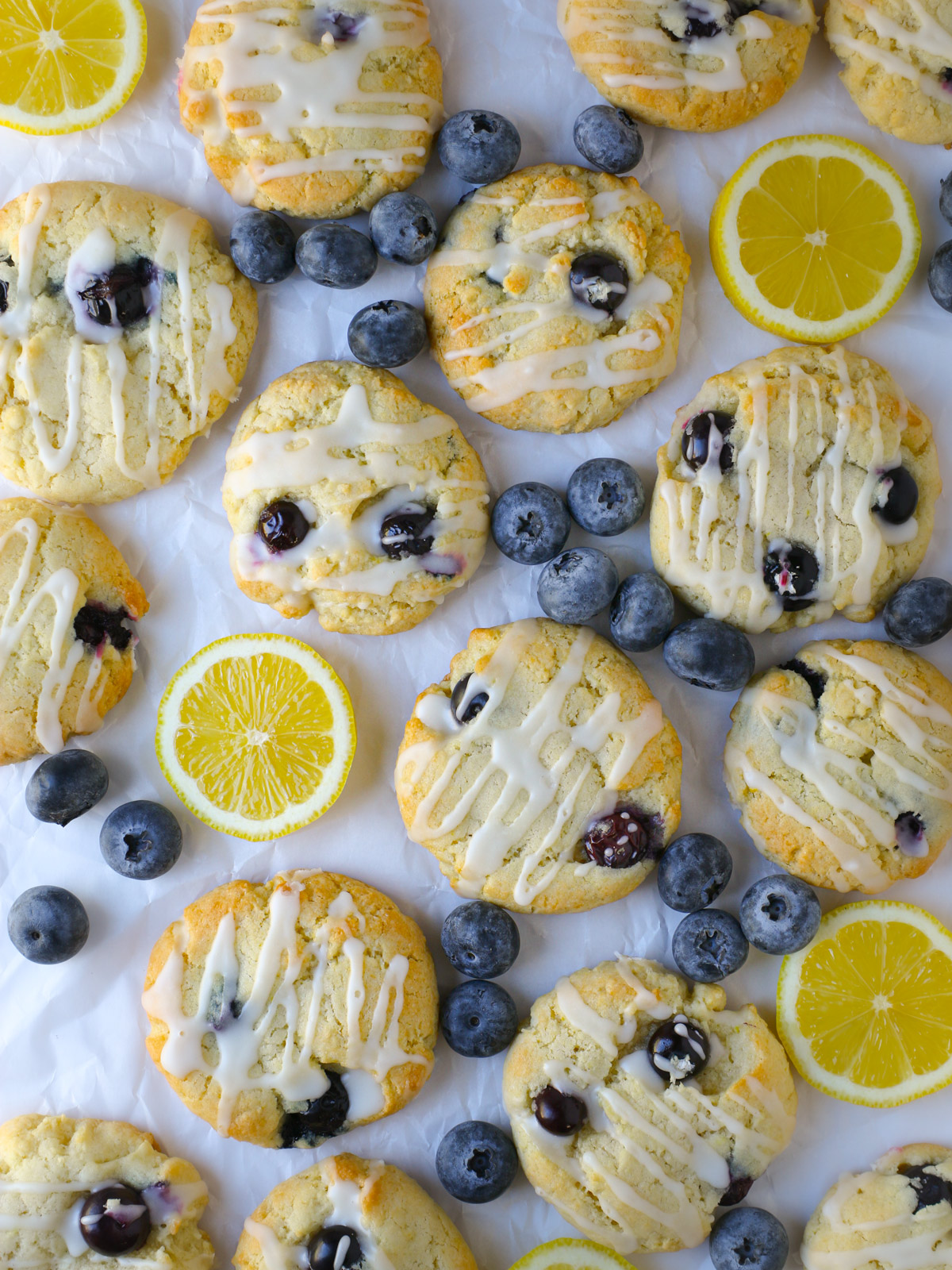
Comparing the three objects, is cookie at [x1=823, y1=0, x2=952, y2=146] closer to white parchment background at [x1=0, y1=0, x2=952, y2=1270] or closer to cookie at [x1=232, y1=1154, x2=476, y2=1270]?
white parchment background at [x1=0, y1=0, x2=952, y2=1270]

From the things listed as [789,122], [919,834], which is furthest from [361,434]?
[919,834]

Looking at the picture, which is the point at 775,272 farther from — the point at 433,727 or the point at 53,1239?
the point at 53,1239

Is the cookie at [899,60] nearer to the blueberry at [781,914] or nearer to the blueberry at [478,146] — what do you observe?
the blueberry at [478,146]

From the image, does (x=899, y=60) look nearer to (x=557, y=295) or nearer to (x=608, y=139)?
(x=608, y=139)

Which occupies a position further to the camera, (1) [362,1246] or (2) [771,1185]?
(2) [771,1185]

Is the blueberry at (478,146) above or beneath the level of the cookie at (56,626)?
Result: above

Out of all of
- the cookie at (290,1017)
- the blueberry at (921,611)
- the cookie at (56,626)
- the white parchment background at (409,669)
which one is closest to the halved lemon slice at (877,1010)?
the white parchment background at (409,669)

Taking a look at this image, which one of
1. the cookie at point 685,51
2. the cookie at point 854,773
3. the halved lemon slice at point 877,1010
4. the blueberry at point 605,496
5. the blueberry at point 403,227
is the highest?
the cookie at point 685,51

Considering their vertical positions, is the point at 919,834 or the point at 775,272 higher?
the point at 775,272
